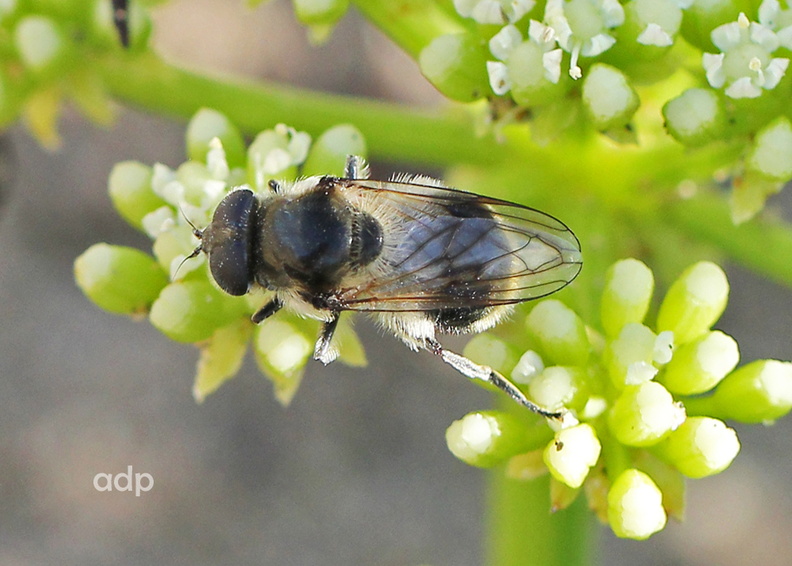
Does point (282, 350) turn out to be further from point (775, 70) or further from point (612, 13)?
point (775, 70)

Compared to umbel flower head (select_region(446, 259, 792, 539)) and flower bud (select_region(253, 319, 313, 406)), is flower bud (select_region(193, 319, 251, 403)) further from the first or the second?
umbel flower head (select_region(446, 259, 792, 539))

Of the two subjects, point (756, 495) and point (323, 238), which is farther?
point (756, 495)

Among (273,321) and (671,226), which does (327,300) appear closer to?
(273,321)

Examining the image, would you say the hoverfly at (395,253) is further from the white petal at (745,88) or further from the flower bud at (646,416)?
the white petal at (745,88)

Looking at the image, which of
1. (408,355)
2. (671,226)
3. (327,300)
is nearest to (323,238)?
(327,300)

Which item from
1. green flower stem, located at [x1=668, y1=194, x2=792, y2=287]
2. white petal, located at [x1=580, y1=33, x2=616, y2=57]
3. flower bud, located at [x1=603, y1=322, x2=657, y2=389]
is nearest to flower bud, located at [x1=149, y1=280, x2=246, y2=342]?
flower bud, located at [x1=603, y1=322, x2=657, y2=389]
